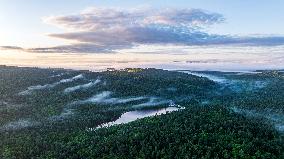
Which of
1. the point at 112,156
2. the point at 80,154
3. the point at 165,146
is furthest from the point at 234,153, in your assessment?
the point at 80,154

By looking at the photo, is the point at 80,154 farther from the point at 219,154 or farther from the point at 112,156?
the point at 219,154

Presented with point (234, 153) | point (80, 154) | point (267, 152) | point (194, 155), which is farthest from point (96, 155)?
point (267, 152)

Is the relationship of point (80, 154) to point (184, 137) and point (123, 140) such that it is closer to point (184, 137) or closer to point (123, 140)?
point (123, 140)

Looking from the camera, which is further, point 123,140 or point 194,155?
point 123,140

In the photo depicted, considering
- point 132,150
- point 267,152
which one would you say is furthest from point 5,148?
point 267,152

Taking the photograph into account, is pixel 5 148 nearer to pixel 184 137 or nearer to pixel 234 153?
pixel 184 137

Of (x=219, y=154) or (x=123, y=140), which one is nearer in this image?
(x=219, y=154)

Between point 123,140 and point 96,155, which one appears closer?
point 96,155
